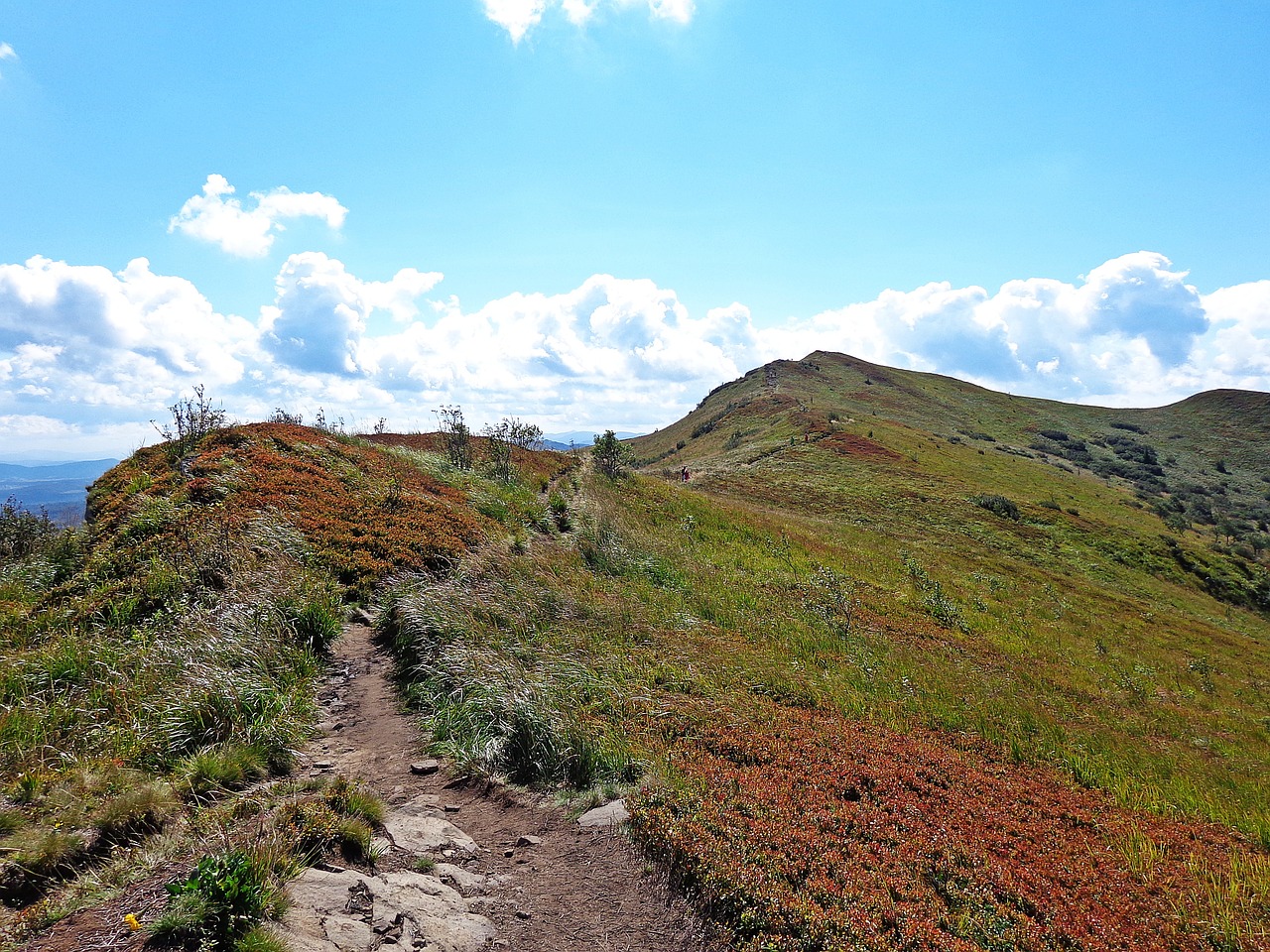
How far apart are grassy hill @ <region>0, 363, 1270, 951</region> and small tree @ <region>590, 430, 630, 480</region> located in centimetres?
697

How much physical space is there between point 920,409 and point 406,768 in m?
88.8

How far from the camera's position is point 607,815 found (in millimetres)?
5281

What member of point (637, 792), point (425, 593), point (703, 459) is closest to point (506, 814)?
point (637, 792)

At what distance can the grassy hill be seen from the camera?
454 cm

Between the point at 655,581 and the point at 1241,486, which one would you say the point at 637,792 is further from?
the point at 1241,486

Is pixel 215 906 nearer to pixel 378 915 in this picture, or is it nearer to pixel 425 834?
pixel 378 915

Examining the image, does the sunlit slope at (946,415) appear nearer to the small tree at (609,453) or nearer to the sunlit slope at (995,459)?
the sunlit slope at (995,459)

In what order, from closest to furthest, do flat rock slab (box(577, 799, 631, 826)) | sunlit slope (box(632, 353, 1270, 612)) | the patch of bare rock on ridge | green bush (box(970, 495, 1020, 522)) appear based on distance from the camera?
1. the patch of bare rock on ridge
2. flat rock slab (box(577, 799, 631, 826))
3. sunlit slope (box(632, 353, 1270, 612))
4. green bush (box(970, 495, 1020, 522))

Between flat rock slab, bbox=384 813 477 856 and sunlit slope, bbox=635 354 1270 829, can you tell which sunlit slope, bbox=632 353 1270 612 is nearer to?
sunlit slope, bbox=635 354 1270 829

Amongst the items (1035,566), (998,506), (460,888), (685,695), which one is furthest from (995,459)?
(460,888)

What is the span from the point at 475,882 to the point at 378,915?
0.97 m

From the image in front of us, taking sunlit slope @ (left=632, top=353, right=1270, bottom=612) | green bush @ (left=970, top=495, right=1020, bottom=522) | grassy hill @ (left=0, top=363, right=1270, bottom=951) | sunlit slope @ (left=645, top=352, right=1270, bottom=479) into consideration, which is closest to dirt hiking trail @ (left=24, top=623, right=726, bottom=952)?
grassy hill @ (left=0, top=363, right=1270, bottom=951)

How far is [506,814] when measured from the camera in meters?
5.43

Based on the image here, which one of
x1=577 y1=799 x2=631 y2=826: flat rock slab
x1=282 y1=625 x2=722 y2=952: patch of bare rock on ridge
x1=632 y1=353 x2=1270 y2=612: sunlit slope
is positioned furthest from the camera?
x1=632 y1=353 x2=1270 y2=612: sunlit slope
